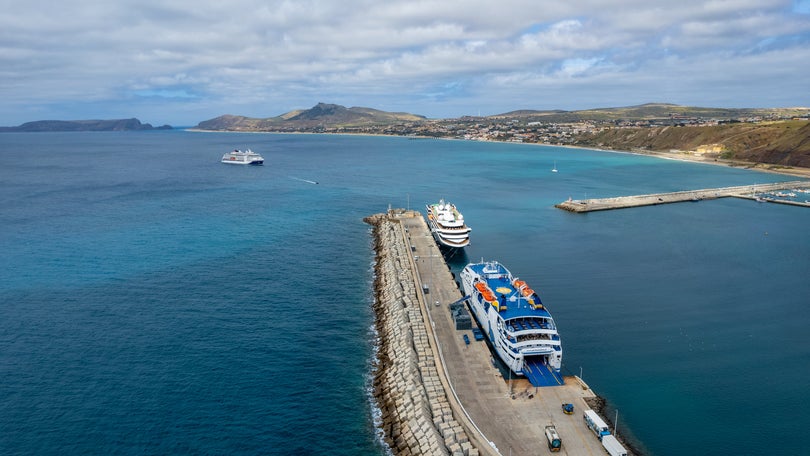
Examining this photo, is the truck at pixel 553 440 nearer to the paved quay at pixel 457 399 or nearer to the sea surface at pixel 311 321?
the paved quay at pixel 457 399

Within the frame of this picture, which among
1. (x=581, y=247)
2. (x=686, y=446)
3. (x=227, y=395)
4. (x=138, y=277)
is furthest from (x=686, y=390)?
(x=138, y=277)

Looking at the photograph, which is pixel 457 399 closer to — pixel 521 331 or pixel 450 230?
pixel 521 331

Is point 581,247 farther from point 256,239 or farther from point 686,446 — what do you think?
point 256,239

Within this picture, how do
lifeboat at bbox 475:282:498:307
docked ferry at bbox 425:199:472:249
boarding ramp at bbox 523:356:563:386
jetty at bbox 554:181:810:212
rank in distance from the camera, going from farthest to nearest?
jetty at bbox 554:181:810:212
docked ferry at bbox 425:199:472:249
lifeboat at bbox 475:282:498:307
boarding ramp at bbox 523:356:563:386

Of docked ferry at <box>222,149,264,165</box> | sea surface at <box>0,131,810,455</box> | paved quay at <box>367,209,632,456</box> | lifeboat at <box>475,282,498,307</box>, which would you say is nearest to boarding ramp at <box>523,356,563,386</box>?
paved quay at <box>367,209,632,456</box>

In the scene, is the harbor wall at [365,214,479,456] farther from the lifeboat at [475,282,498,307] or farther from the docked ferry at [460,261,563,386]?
the lifeboat at [475,282,498,307]

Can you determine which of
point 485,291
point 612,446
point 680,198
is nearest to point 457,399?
point 612,446
